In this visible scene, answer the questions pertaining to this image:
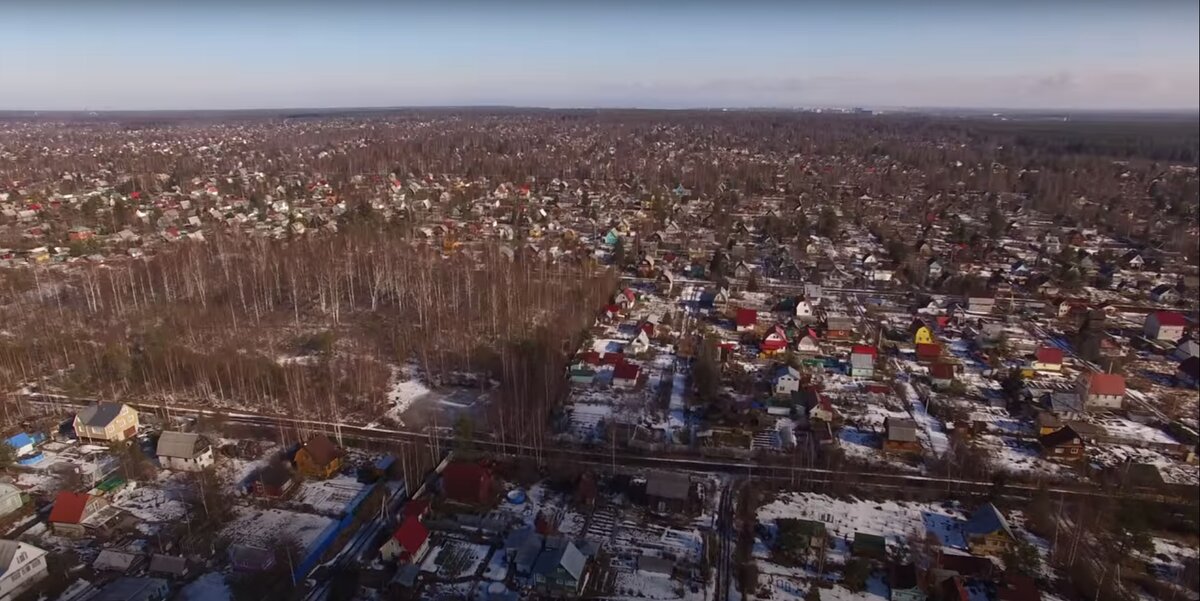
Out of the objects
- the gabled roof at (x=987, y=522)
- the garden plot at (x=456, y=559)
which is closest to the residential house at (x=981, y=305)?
the gabled roof at (x=987, y=522)

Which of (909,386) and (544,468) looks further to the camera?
(909,386)

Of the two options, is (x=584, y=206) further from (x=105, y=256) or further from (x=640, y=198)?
(x=105, y=256)

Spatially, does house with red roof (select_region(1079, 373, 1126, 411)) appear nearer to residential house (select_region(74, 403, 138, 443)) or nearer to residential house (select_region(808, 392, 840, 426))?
residential house (select_region(808, 392, 840, 426))

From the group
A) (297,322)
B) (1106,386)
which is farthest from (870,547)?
(297,322)

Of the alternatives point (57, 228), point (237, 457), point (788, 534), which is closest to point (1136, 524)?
point (788, 534)

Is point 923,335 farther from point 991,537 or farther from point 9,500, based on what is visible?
point 9,500

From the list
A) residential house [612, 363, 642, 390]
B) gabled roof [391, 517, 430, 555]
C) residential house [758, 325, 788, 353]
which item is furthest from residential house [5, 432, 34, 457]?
residential house [758, 325, 788, 353]

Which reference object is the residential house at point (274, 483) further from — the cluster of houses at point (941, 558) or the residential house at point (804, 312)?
the residential house at point (804, 312)
